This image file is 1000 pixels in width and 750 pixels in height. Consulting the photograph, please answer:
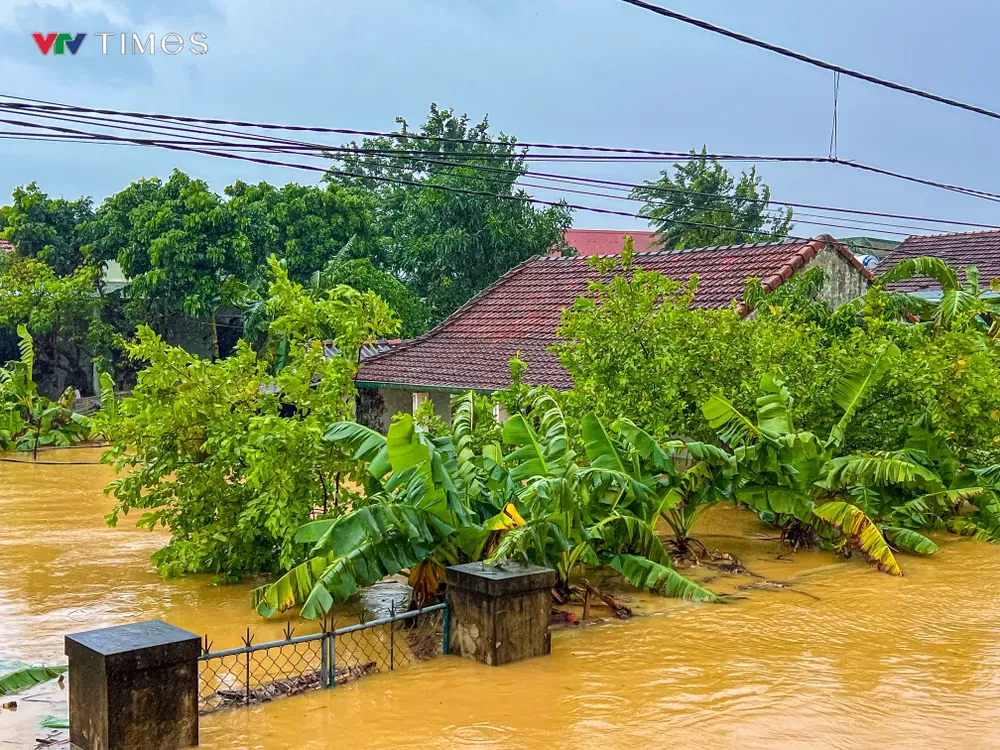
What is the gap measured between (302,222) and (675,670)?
79.3ft

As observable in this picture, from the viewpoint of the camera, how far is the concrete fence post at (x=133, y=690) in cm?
645

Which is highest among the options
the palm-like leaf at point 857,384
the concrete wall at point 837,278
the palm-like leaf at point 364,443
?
the concrete wall at point 837,278

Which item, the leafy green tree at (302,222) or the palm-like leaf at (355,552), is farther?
the leafy green tree at (302,222)

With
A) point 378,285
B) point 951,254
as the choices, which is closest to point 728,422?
point 378,285

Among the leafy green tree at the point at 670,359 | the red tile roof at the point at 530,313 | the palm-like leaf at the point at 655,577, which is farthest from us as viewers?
the red tile roof at the point at 530,313

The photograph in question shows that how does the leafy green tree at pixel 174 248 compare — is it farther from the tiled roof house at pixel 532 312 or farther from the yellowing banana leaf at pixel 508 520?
the yellowing banana leaf at pixel 508 520

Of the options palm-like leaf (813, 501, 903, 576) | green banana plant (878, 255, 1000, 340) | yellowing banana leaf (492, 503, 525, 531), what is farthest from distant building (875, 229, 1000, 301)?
yellowing banana leaf (492, 503, 525, 531)

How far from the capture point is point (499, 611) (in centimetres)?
852

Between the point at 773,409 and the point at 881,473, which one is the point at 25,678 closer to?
the point at 773,409

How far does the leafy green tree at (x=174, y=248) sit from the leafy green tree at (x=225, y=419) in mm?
17706

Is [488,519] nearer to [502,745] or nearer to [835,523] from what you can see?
[502,745]

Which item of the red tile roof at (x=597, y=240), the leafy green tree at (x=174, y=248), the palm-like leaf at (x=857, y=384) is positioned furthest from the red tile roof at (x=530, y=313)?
the red tile roof at (x=597, y=240)

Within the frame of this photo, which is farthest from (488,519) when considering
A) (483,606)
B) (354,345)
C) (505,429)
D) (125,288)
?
(125,288)

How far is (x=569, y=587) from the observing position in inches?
417
